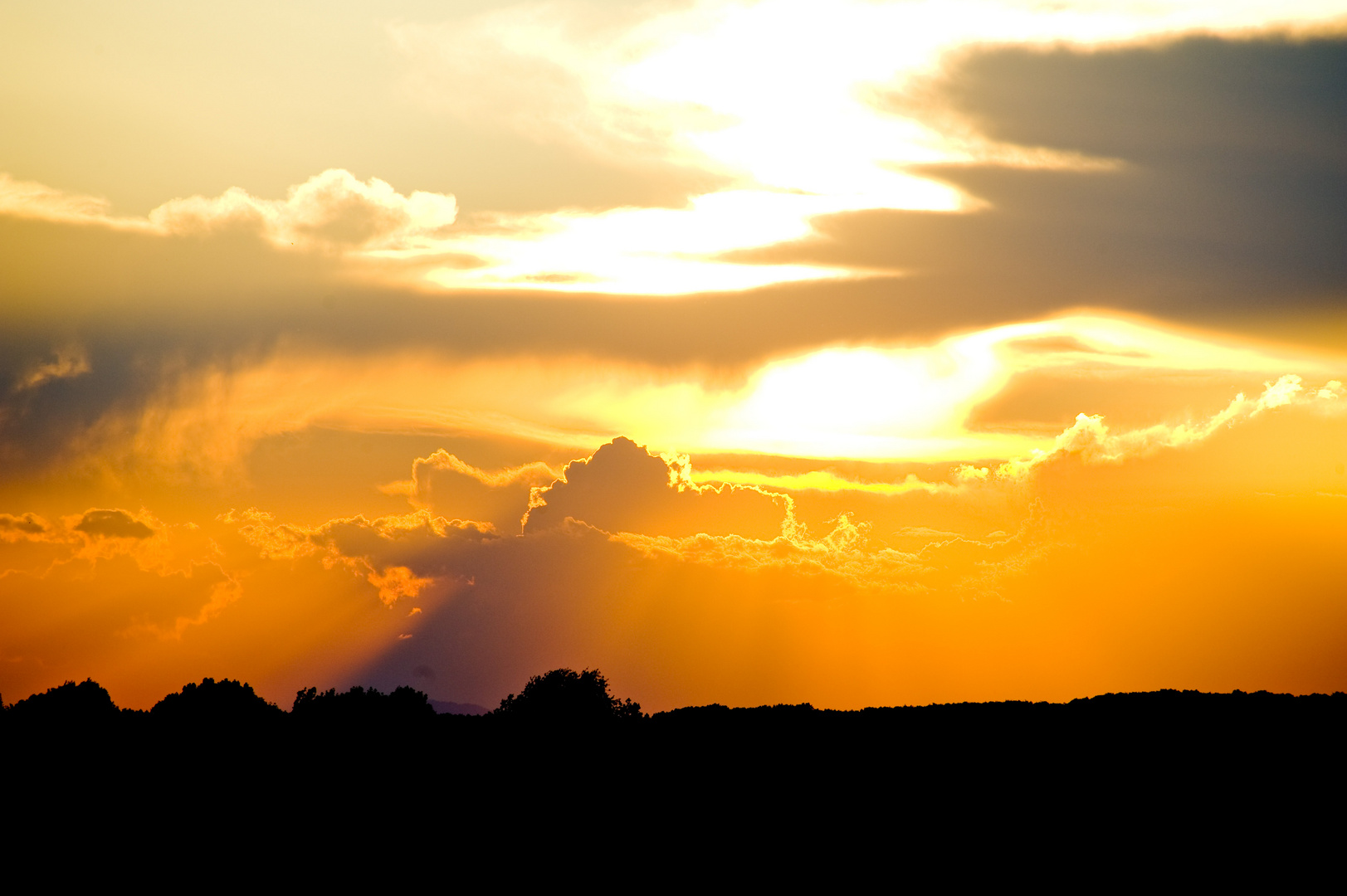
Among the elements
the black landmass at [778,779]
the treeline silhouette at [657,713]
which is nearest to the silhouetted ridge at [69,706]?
the treeline silhouette at [657,713]

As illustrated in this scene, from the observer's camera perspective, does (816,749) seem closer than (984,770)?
No

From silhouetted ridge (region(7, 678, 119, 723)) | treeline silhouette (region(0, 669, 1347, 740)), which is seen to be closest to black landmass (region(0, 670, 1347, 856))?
treeline silhouette (region(0, 669, 1347, 740))

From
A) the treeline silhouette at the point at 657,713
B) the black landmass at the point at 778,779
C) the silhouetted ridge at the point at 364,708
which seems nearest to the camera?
the black landmass at the point at 778,779

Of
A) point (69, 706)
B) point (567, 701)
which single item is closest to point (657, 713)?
point (567, 701)

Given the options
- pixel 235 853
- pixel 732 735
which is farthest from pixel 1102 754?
pixel 235 853

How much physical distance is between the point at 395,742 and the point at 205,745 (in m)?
17.9

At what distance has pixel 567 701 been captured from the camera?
384 ft

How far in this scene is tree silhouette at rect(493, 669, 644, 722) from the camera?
113938 mm

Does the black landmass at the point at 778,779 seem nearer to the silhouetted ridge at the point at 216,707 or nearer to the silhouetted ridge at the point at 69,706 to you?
the silhouetted ridge at the point at 216,707

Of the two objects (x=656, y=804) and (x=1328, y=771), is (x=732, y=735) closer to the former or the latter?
(x=656, y=804)

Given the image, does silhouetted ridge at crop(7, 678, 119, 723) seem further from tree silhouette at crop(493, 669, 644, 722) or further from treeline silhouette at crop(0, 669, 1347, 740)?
tree silhouette at crop(493, 669, 644, 722)

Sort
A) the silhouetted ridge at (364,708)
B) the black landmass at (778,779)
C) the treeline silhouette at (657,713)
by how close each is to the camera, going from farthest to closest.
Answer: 1. the silhouetted ridge at (364,708)
2. the treeline silhouette at (657,713)
3. the black landmass at (778,779)

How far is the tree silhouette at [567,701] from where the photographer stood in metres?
114

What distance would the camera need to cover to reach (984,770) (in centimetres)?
6438
